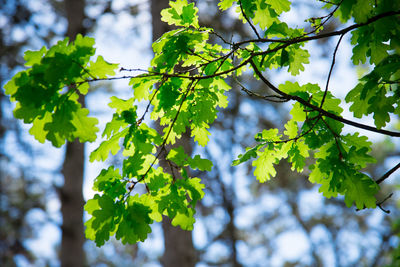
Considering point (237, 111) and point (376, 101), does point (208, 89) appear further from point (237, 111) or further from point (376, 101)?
point (237, 111)

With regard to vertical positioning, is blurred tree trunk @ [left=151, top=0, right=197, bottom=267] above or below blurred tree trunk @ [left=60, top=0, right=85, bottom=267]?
below

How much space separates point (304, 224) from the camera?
12.1 metres

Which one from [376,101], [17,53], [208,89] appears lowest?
[376,101]

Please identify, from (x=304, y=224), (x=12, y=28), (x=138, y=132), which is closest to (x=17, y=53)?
(x=12, y=28)

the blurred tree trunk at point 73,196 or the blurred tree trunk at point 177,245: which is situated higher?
the blurred tree trunk at point 73,196

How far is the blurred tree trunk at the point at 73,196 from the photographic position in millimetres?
Result: 5742

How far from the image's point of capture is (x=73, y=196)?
6105mm

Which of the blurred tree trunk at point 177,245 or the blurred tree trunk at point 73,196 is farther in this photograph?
the blurred tree trunk at point 73,196

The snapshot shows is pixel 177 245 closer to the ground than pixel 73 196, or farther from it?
closer to the ground

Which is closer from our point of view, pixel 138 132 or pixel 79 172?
pixel 138 132

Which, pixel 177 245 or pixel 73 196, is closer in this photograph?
pixel 177 245

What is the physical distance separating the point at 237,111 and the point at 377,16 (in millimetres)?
7292

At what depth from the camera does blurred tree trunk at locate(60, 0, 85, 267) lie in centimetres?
574

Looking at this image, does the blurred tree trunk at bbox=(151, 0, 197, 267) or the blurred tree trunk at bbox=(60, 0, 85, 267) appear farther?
the blurred tree trunk at bbox=(60, 0, 85, 267)
